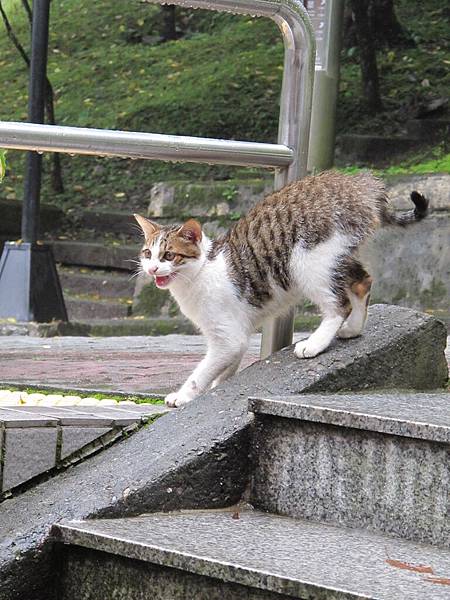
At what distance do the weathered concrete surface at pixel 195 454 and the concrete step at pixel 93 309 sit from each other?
6.18 m

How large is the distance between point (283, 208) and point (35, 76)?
4.90 metres

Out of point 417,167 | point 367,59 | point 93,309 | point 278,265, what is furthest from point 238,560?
point 367,59

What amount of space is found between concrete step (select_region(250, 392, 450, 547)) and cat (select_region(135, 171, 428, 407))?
0.44m

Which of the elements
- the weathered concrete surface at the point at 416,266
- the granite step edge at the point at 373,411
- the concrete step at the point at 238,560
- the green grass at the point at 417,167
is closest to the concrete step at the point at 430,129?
the green grass at the point at 417,167

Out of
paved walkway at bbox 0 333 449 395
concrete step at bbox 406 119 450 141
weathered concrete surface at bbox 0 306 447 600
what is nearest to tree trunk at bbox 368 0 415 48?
concrete step at bbox 406 119 450 141

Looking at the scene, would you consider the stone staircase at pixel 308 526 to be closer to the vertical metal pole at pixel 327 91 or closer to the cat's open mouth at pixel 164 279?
the cat's open mouth at pixel 164 279

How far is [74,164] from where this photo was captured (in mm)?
13711

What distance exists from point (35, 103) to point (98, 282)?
2607 millimetres

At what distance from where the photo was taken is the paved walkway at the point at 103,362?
4219 mm

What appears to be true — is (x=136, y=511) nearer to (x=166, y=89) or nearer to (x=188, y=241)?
(x=188, y=241)

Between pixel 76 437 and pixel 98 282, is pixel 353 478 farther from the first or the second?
→ pixel 98 282

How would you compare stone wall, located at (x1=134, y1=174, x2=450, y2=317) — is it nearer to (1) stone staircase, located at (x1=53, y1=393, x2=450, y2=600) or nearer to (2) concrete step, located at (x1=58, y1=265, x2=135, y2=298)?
(2) concrete step, located at (x1=58, y1=265, x2=135, y2=298)

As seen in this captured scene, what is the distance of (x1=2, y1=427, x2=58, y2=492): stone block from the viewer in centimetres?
299

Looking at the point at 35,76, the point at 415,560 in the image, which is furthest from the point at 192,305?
the point at 35,76
